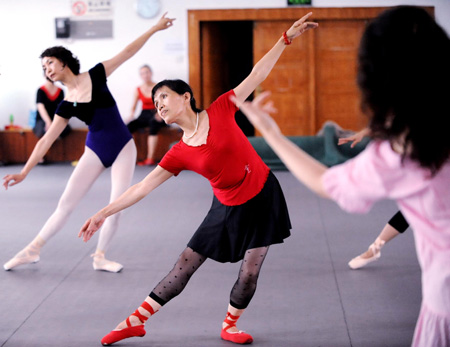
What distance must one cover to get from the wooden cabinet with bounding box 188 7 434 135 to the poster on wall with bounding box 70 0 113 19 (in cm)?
111

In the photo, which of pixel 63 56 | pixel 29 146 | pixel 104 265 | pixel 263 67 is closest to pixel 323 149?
pixel 29 146

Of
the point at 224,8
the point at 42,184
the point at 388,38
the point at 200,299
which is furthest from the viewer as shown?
the point at 224,8

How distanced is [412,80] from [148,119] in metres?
7.37

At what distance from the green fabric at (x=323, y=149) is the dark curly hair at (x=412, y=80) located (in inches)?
248

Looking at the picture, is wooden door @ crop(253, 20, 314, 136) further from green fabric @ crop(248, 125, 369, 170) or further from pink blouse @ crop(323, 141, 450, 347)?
pink blouse @ crop(323, 141, 450, 347)

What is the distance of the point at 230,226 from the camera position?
2.74m

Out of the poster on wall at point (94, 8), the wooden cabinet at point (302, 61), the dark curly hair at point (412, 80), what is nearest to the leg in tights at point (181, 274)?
the dark curly hair at point (412, 80)

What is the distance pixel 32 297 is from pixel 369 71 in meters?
2.73

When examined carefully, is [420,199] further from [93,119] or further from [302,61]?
[302,61]

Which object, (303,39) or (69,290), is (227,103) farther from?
(303,39)

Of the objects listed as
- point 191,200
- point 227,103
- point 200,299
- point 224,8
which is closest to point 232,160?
point 227,103

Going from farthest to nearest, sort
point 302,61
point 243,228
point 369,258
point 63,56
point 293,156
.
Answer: point 302,61, point 369,258, point 63,56, point 243,228, point 293,156

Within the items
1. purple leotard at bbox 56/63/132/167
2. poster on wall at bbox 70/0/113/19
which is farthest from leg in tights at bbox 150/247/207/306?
poster on wall at bbox 70/0/113/19

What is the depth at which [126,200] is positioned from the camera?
2502 millimetres
